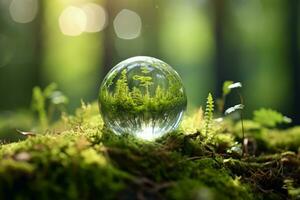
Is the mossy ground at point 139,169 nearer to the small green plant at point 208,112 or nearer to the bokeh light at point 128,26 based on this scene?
the small green plant at point 208,112

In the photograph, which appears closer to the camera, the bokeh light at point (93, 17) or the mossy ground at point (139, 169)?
the mossy ground at point (139, 169)

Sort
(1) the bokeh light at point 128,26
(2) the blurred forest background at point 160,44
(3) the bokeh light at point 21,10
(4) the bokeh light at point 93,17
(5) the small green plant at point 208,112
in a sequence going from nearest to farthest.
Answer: (5) the small green plant at point 208,112, (2) the blurred forest background at point 160,44, (3) the bokeh light at point 21,10, (4) the bokeh light at point 93,17, (1) the bokeh light at point 128,26

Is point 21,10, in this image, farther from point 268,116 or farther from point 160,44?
point 268,116

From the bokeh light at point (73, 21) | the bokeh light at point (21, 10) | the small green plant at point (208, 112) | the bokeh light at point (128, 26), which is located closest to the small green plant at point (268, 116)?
the small green plant at point (208, 112)

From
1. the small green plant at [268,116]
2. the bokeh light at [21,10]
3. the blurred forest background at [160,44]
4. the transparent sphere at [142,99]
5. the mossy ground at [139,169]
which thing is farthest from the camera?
the bokeh light at [21,10]

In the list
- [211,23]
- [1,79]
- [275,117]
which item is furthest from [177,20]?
[275,117]

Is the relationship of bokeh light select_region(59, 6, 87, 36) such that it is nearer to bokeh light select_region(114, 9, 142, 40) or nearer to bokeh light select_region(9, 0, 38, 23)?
bokeh light select_region(9, 0, 38, 23)
